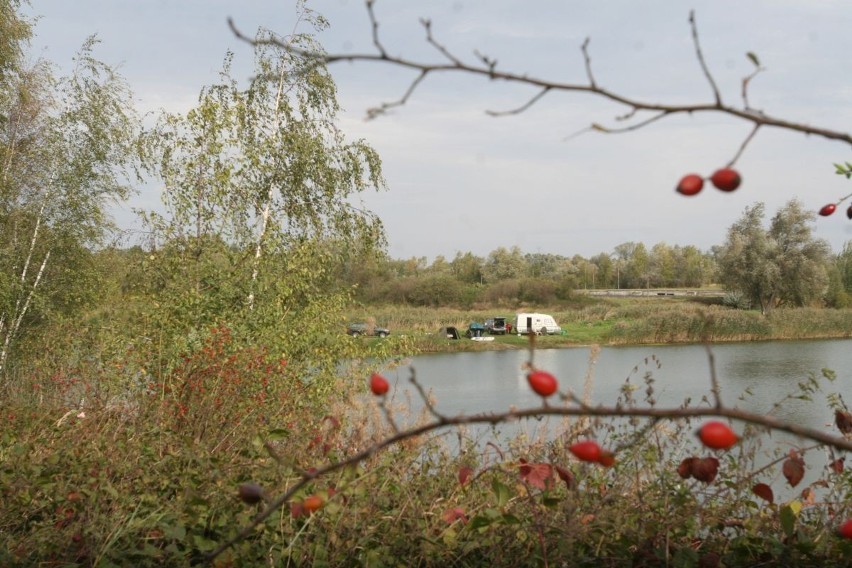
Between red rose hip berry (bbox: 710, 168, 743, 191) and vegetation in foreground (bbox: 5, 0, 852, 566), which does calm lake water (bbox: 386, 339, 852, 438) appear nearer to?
vegetation in foreground (bbox: 5, 0, 852, 566)

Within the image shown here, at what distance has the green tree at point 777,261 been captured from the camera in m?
26.9

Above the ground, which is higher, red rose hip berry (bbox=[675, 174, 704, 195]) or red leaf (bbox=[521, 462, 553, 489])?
red rose hip berry (bbox=[675, 174, 704, 195])

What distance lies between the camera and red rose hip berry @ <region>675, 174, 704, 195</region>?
0.69 meters

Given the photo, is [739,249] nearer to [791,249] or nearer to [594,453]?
[791,249]

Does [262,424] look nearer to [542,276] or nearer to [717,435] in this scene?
[717,435]

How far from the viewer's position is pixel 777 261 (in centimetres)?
2725

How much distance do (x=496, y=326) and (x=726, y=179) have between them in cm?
2692

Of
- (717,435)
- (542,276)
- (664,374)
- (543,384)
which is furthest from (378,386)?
(542,276)

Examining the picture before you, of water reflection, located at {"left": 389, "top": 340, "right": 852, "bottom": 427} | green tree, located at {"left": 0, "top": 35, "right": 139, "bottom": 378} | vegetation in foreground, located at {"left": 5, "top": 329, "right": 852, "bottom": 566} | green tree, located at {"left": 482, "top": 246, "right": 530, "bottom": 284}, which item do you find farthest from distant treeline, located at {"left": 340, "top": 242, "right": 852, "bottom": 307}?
vegetation in foreground, located at {"left": 5, "top": 329, "right": 852, "bottom": 566}

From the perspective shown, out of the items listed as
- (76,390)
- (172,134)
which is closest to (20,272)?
(172,134)

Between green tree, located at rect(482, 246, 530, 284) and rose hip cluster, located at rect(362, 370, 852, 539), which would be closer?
rose hip cluster, located at rect(362, 370, 852, 539)

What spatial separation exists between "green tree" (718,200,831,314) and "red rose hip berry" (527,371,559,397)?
27.5m

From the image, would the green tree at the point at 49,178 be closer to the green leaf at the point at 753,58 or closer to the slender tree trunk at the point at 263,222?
the slender tree trunk at the point at 263,222

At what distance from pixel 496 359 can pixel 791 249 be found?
44.1 ft
